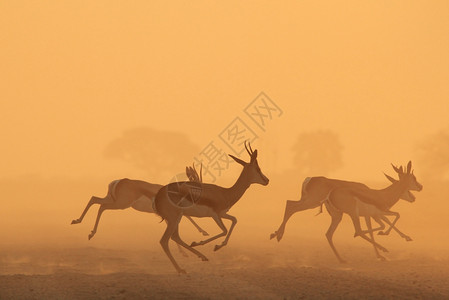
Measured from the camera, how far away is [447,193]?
51156 mm

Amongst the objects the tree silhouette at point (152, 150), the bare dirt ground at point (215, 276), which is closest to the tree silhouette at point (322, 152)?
the tree silhouette at point (152, 150)

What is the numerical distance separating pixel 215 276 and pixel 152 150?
49.7 m

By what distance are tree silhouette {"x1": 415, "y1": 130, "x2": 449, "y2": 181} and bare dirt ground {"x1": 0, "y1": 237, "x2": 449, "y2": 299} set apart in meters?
33.4

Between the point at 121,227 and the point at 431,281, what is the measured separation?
2108cm

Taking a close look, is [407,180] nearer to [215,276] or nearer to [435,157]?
[215,276]

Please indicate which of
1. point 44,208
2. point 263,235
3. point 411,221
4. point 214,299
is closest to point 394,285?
point 214,299

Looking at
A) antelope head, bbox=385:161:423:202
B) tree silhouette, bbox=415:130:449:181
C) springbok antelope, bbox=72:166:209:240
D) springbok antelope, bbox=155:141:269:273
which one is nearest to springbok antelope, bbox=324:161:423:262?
antelope head, bbox=385:161:423:202

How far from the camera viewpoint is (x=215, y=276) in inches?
581

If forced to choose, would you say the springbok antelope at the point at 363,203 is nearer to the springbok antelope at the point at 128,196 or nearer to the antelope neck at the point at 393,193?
the antelope neck at the point at 393,193

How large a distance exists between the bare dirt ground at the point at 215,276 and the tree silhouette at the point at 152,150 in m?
41.3

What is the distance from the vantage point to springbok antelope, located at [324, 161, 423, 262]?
62.1ft

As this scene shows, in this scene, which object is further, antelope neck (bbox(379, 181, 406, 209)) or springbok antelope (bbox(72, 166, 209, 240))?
antelope neck (bbox(379, 181, 406, 209))

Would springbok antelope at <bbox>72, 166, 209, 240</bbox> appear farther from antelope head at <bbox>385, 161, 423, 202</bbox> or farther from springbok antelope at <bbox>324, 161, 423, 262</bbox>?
antelope head at <bbox>385, 161, 423, 202</bbox>

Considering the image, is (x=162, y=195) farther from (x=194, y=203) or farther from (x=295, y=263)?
(x=295, y=263)
